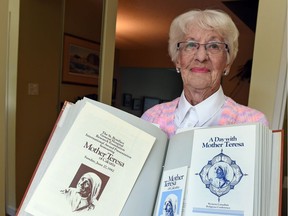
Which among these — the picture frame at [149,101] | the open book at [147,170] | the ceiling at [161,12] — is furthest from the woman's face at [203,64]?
the picture frame at [149,101]

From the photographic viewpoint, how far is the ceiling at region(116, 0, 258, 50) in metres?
3.00

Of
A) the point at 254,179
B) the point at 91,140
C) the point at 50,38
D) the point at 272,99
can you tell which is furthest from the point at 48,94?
the point at 254,179

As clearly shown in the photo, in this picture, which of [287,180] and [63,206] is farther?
[287,180]

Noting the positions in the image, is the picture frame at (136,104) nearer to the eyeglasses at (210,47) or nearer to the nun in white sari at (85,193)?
the eyeglasses at (210,47)

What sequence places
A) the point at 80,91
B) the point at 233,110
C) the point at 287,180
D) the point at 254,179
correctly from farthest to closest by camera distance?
the point at 80,91
the point at 233,110
the point at 287,180
the point at 254,179

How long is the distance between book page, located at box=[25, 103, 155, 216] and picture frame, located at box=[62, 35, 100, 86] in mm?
1436

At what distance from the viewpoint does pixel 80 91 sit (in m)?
2.19

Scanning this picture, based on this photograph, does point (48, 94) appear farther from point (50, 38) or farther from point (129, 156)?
point (129, 156)

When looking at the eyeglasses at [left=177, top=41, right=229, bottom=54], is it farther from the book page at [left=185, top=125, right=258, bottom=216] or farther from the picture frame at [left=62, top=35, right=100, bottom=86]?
the picture frame at [left=62, top=35, right=100, bottom=86]

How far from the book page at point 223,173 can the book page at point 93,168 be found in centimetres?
10

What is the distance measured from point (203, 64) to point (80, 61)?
5.48 ft

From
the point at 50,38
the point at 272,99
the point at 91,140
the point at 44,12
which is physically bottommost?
the point at 91,140

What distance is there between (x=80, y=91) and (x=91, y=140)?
1766 mm

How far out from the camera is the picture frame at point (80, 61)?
→ 6.50 ft
